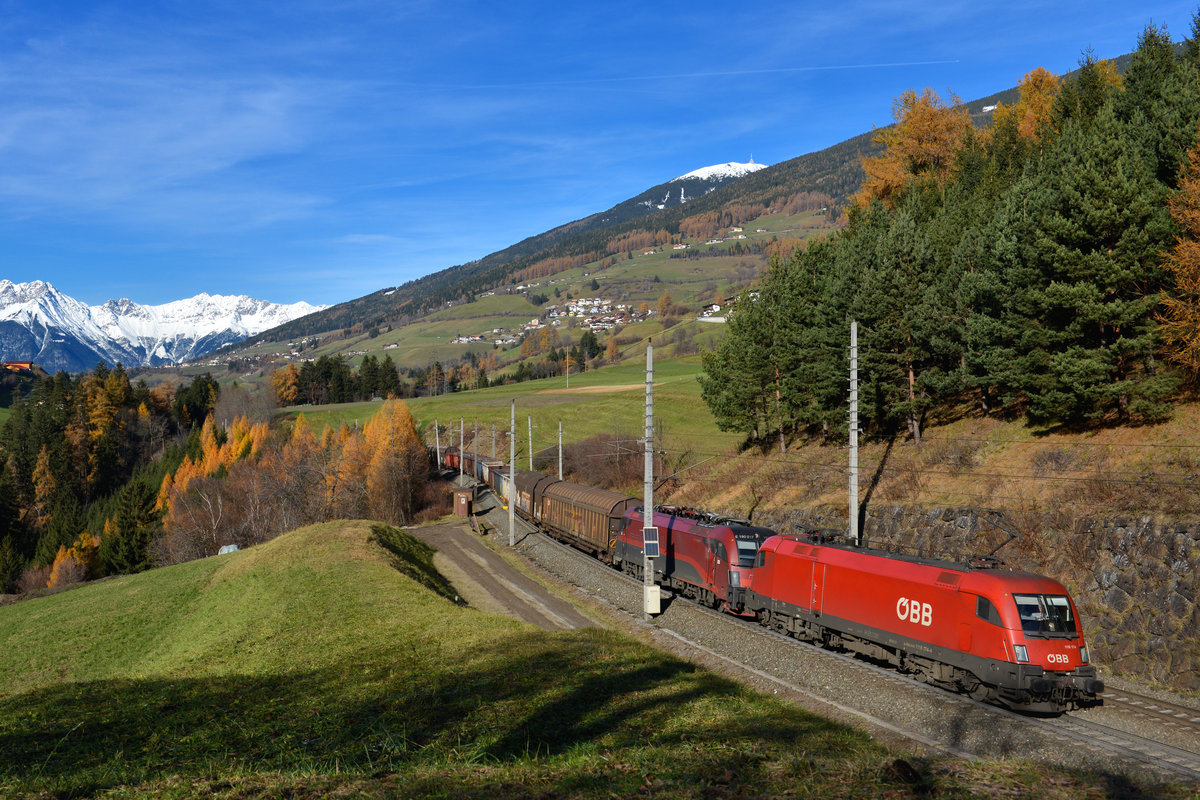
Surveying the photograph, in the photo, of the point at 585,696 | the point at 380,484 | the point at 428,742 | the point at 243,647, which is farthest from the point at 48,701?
the point at 380,484

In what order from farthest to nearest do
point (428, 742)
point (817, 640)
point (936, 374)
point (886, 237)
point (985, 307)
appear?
point (886, 237) < point (936, 374) < point (985, 307) < point (817, 640) < point (428, 742)

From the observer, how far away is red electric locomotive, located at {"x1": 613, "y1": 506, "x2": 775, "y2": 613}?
94.2 feet

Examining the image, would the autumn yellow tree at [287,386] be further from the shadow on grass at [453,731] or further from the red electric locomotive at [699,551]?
the shadow on grass at [453,731]

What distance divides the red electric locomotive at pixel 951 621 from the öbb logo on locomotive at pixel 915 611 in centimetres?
3

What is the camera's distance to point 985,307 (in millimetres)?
37312

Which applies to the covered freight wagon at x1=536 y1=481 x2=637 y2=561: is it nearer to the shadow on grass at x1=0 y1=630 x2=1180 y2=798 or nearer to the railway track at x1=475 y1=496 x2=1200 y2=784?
the railway track at x1=475 y1=496 x2=1200 y2=784

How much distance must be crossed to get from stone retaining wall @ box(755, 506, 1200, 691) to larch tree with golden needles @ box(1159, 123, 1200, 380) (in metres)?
8.69

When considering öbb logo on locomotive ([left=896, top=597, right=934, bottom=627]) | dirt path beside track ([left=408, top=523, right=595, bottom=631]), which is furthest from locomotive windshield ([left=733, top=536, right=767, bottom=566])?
öbb logo on locomotive ([left=896, top=597, right=934, bottom=627])

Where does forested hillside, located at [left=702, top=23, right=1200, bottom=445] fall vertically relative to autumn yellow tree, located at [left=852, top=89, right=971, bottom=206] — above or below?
below

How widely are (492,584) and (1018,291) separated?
3106cm

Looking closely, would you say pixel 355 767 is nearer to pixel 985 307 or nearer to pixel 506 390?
pixel 985 307

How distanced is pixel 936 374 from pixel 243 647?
37140mm

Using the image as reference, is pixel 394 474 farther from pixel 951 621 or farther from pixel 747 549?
pixel 951 621

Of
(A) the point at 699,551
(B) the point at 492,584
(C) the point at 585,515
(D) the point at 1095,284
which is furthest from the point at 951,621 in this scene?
(C) the point at 585,515
